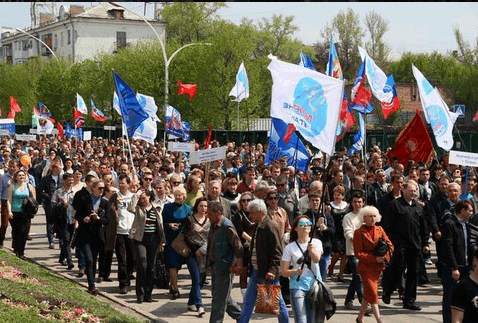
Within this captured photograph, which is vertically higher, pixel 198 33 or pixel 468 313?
pixel 198 33

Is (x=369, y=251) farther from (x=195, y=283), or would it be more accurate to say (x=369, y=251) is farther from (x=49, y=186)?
(x=49, y=186)

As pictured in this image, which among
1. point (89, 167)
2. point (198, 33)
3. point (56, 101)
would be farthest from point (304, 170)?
point (198, 33)

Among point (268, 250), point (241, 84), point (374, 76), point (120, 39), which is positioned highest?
point (120, 39)

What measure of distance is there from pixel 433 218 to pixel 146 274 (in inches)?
161

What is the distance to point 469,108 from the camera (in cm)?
7688

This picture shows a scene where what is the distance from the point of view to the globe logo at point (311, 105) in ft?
32.8

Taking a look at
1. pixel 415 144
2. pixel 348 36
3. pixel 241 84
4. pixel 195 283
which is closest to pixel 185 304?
pixel 195 283

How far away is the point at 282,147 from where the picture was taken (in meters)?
19.6

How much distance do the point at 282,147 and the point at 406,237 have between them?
750 centimetres

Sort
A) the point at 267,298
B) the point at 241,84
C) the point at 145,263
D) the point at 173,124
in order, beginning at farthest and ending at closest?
the point at 241,84 < the point at 173,124 < the point at 145,263 < the point at 267,298

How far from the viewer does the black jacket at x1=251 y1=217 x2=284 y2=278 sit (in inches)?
395

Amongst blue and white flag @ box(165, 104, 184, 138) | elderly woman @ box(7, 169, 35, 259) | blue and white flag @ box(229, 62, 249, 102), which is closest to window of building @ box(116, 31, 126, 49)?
blue and white flag @ box(229, 62, 249, 102)

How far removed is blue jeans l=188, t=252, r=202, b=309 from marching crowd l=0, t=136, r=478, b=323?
0.01 meters

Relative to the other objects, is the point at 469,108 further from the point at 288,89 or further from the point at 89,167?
the point at 288,89
